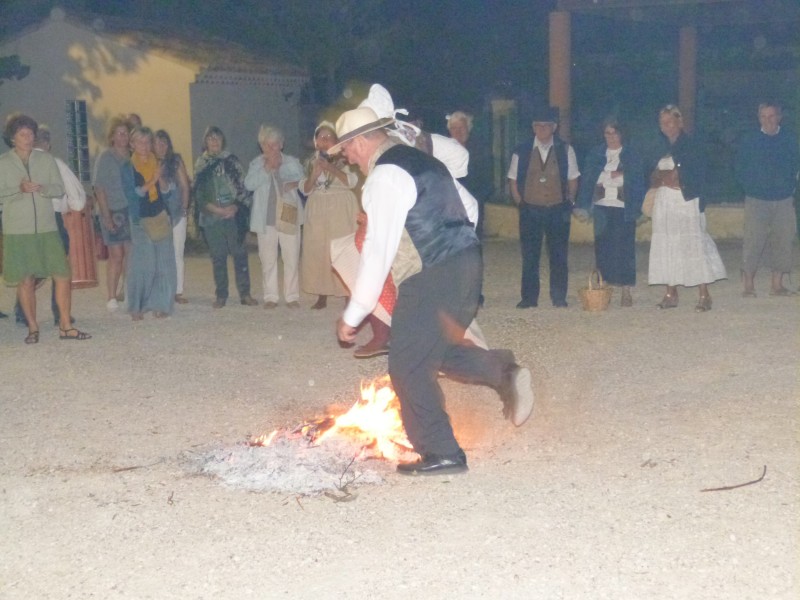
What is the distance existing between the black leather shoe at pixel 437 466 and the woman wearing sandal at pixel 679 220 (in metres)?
4.95

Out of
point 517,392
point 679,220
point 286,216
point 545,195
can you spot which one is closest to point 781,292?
point 679,220

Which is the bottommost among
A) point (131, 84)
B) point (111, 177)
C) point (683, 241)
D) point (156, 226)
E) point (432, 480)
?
point (432, 480)

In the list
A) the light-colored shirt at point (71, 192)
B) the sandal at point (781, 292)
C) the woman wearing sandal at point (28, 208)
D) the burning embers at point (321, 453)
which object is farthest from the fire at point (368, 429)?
the sandal at point (781, 292)

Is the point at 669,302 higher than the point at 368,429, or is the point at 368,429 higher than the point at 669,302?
the point at 669,302

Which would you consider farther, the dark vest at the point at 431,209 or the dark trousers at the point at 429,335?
the dark trousers at the point at 429,335

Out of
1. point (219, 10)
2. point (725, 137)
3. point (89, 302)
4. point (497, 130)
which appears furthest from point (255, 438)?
point (219, 10)

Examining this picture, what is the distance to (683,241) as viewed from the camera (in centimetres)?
984

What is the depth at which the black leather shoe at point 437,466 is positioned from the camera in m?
5.43

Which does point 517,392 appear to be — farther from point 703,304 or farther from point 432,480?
point 703,304

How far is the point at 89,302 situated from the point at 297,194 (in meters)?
2.67

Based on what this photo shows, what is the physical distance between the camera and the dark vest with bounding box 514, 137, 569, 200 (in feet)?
32.9

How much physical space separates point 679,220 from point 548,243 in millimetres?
1211

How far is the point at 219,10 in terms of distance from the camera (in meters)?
27.7

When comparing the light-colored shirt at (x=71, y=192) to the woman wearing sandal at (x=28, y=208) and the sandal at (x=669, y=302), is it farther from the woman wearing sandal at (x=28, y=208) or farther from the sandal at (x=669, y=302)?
the sandal at (x=669, y=302)
